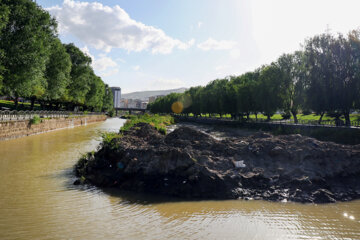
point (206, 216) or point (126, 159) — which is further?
point (126, 159)

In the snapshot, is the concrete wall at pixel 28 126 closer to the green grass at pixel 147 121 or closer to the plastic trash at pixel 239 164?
the green grass at pixel 147 121

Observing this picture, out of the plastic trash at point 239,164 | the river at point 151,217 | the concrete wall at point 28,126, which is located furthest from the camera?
the concrete wall at point 28,126

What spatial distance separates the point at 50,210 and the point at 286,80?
52113mm

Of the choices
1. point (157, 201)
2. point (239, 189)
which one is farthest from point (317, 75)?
point (157, 201)

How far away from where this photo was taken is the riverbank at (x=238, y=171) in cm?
1123

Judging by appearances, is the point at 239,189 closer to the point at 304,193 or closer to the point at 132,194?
the point at 304,193

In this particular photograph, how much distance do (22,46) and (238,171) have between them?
32.8 m

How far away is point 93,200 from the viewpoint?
412 inches

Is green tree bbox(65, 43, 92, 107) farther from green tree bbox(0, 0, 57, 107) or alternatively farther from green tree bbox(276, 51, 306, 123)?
green tree bbox(276, 51, 306, 123)

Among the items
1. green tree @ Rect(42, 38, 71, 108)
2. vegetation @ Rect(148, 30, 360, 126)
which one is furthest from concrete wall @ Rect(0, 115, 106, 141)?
vegetation @ Rect(148, 30, 360, 126)

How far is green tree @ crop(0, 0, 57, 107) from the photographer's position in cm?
3152

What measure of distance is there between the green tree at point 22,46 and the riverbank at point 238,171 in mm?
24013

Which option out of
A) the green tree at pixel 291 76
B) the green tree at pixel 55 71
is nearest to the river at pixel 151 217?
the green tree at pixel 55 71

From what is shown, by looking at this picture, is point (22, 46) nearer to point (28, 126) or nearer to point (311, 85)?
point (28, 126)
